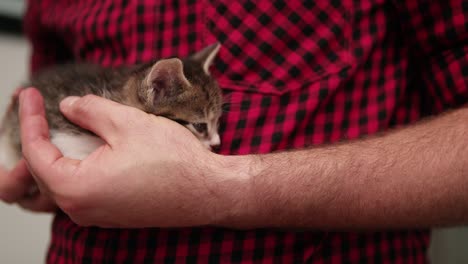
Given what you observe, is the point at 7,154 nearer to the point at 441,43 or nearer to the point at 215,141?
the point at 215,141

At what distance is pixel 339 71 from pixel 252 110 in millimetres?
229

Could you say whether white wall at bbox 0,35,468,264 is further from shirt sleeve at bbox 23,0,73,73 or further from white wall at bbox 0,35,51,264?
shirt sleeve at bbox 23,0,73,73

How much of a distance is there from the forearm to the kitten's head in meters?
0.23

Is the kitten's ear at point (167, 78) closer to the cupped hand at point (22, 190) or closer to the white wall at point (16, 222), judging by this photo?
the cupped hand at point (22, 190)

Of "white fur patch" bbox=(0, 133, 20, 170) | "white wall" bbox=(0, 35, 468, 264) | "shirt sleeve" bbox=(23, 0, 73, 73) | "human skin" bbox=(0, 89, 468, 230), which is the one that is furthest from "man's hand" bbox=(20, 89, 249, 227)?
"white wall" bbox=(0, 35, 468, 264)

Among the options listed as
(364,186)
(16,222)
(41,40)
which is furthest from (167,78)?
(16,222)

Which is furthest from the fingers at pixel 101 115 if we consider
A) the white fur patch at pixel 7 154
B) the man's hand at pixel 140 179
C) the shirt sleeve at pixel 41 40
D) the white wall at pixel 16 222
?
the white wall at pixel 16 222

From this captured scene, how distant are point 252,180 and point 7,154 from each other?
0.87m

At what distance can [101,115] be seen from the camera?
83cm

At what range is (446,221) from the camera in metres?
0.82

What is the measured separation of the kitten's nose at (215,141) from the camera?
951 mm

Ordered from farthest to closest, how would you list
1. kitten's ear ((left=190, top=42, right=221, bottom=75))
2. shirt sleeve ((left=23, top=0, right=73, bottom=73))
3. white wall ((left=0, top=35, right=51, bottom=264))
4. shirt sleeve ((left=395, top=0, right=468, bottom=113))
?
white wall ((left=0, top=35, right=51, bottom=264))
shirt sleeve ((left=23, top=0, right=73, bottom=73))
kitten's ear ((left=190, top=42, right=221, bottom=75))
shirt sleeve ((left=395, top=0, right=468, bottom=113))

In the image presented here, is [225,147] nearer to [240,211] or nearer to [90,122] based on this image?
[240,211]

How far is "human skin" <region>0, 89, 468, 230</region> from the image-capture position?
0.74 m
